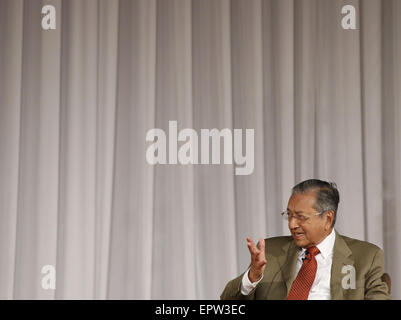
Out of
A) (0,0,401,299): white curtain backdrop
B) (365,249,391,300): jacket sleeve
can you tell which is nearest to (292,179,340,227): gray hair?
(365,249,391,300): jacket sleeve

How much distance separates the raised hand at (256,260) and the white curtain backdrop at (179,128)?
1.31 ft

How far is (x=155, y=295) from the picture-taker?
2.66 metres

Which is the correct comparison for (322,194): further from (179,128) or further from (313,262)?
(179,128)

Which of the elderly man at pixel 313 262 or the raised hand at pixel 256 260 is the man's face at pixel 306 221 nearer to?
the elderly man at pixel 313 262

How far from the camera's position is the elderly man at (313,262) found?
89.7 inches

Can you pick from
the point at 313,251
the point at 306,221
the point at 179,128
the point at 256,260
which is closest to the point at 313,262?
the point at 313,251

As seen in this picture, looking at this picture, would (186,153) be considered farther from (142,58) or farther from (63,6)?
(63,6)

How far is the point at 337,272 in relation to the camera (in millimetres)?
2322

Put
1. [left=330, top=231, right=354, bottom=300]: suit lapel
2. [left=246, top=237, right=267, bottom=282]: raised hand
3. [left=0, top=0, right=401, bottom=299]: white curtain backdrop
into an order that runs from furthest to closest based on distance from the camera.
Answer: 1. [left=0, top=0, right=401, bottom=299]: white curtain backdrop
2. [left=330, top=231, right=354, bottom=300]: suit lapel
3. [left=246, top=237, right=267, bottom=282]: raised hand

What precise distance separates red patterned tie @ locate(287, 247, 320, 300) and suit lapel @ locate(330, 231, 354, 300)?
2.9 inches

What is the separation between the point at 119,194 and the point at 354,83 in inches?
40.7

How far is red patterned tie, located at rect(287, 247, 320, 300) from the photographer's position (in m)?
2.37

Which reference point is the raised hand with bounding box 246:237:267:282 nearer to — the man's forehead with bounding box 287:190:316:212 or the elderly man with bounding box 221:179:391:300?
the elderly man with bounding box 221:179:391:300
